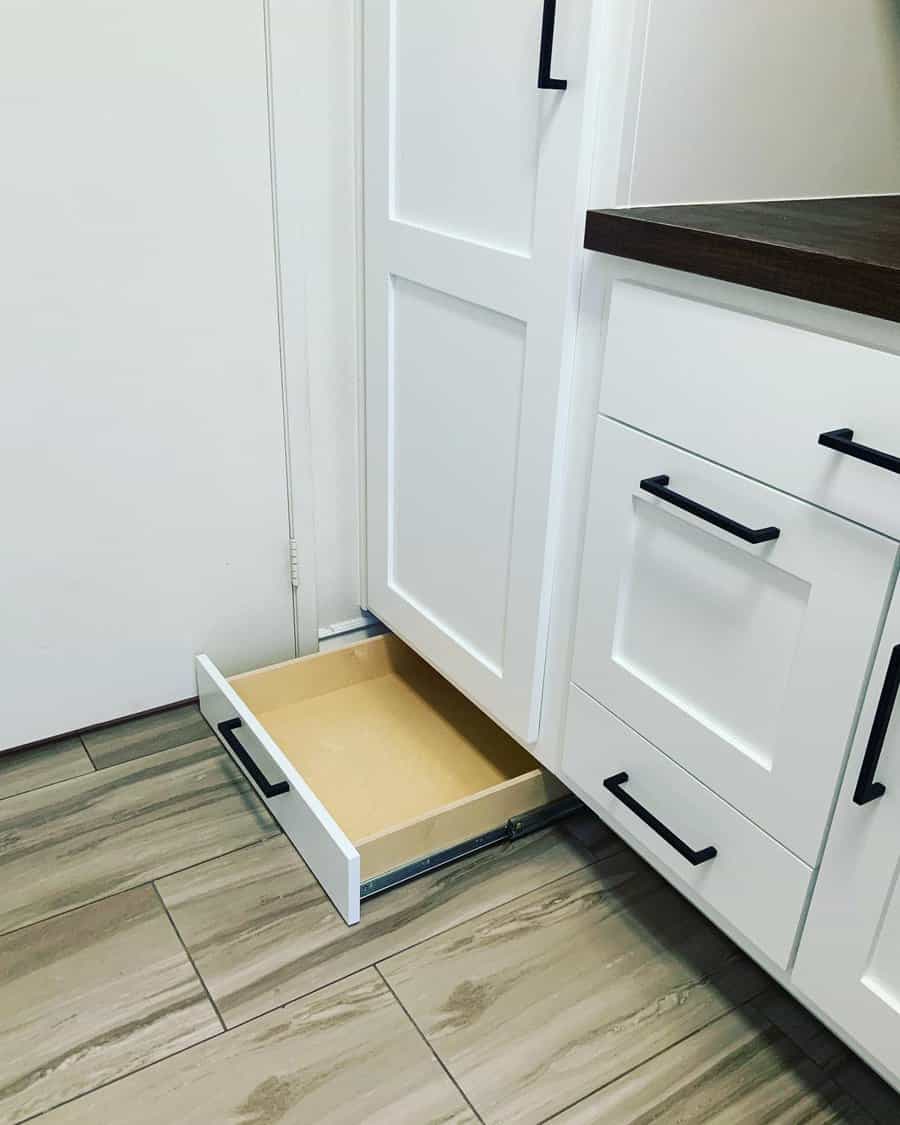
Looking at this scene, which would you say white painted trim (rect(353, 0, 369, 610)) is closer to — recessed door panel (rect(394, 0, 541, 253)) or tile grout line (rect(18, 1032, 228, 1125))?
recessed door panel (rect(394, 0, 541, 253))

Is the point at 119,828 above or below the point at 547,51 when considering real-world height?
below

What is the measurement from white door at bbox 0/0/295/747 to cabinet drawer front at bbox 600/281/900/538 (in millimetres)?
657

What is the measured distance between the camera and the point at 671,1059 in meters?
1.10

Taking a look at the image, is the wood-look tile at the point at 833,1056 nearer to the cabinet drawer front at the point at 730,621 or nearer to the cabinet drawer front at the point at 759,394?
the cabinet drawer front at the point at 730,621

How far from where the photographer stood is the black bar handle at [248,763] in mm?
1319

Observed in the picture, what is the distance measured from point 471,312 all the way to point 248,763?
2.25ft

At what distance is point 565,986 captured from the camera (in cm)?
117

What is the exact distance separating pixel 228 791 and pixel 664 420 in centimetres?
87

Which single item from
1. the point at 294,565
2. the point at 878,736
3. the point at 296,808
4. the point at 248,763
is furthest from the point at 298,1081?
the point at 294,565

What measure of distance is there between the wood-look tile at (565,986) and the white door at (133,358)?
67 centimetres

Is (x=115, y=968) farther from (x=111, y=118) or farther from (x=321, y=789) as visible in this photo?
(x=111, y=118)

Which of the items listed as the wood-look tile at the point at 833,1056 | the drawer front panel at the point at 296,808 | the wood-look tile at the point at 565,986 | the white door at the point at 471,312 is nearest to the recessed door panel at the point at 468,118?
the white door at the point at 471,312

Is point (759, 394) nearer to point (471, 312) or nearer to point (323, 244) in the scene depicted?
point (471, 312)

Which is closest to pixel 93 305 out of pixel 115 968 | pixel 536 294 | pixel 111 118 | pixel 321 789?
pixel 111 118
